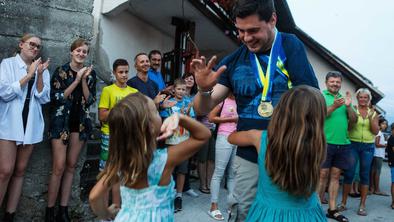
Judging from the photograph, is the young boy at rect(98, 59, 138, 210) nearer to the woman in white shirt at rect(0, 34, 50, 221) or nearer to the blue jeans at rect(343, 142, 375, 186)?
the woman in white shirt at rect(0, 34, 50, 221)

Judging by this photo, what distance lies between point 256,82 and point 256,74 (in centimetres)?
5

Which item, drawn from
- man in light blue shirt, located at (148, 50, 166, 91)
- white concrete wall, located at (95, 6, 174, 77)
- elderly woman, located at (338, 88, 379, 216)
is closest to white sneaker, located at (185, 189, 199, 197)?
man in light blue shirt, located at (148, 50, 166, 91)

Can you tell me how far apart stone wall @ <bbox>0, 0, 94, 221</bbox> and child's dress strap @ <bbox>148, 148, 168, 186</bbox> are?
238 centimetres

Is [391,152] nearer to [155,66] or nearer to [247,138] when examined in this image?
[155,66]

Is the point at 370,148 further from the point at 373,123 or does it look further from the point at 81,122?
the point at 81,122

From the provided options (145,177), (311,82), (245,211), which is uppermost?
(311,82)

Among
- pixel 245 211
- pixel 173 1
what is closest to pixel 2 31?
pixel 245 211

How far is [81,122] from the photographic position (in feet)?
13.4

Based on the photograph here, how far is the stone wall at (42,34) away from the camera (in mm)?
3842

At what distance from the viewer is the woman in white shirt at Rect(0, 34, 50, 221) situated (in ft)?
11.6

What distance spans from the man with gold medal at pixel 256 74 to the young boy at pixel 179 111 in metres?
2.51

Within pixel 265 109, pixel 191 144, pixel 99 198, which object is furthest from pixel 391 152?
pixel 99 198

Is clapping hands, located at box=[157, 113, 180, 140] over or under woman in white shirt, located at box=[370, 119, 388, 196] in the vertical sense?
over

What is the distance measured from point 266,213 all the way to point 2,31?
3.30 m
